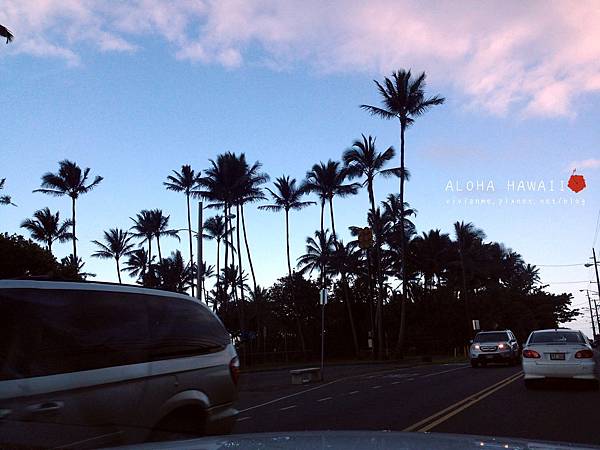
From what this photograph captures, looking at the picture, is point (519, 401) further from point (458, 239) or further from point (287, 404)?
point (458, 239)

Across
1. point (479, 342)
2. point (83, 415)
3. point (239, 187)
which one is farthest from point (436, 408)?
point (239, 187)

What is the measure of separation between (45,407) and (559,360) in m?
12.7

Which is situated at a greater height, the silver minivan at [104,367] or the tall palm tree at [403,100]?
the tall palm tree at [403,100]

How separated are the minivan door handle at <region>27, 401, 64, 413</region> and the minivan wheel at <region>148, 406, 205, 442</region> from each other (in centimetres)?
98

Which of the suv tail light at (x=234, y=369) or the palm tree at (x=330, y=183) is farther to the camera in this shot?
the palm tree at (x=330, y=183)

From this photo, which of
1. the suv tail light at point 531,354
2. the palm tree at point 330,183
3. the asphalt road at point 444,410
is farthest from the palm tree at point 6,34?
the palm tree at point 330,183

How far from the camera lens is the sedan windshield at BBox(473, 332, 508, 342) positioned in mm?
25802

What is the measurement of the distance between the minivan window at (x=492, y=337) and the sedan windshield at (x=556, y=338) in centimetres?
1107

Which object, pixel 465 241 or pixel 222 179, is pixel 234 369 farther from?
pixel 465 241

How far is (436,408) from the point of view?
11023mm

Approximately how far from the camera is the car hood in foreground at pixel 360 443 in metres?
3.44

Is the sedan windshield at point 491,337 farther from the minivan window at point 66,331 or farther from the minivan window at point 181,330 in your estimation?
the minivan window at point 66,331

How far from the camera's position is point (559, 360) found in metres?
13.9

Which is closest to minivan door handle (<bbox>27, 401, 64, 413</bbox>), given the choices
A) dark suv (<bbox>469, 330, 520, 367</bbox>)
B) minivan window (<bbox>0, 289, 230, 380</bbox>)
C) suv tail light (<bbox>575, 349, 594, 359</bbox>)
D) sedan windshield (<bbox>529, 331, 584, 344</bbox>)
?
minivan window (<bbox>0, 289, 230, 380</bbox>)
